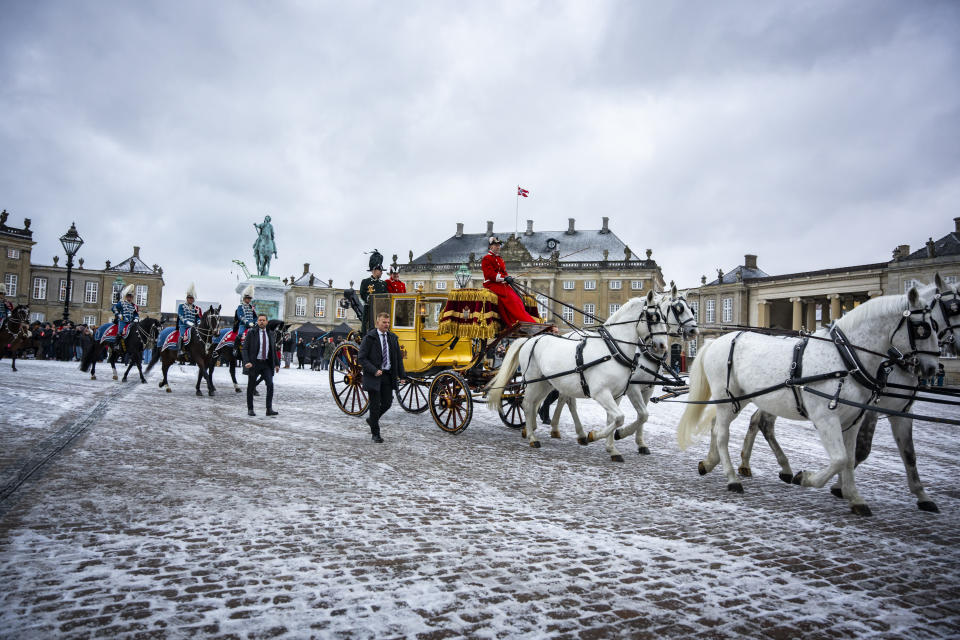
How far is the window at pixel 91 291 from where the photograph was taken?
7050cm

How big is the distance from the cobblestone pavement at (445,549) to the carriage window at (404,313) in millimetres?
3610

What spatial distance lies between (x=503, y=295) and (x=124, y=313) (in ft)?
38.7

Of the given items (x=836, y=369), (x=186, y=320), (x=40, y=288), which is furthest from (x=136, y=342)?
(x=40, y=288)

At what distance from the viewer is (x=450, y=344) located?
9.91 m

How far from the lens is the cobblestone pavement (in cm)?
263

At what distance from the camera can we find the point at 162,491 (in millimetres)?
4633

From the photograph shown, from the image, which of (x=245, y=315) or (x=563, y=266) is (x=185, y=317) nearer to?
(x=245, y=315)

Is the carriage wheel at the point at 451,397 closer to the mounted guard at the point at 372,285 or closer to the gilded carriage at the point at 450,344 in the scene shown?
the gilded carriage at the point at 450,344

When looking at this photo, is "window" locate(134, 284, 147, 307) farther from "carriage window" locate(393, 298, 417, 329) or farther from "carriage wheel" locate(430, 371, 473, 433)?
"carriage wheel" locate(430, 371, 473, 433)

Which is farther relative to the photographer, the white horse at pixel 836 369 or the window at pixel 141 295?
the window at pixel 141 295

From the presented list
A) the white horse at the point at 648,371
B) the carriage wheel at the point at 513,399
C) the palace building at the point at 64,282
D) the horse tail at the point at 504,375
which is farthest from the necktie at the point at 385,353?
the palace building at the point at 64,282

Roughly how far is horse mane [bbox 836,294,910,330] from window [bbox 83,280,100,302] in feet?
276

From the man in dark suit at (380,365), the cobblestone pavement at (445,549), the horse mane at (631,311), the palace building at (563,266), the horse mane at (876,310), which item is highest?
the palace building at (563,266)

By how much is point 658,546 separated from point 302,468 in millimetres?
3698
